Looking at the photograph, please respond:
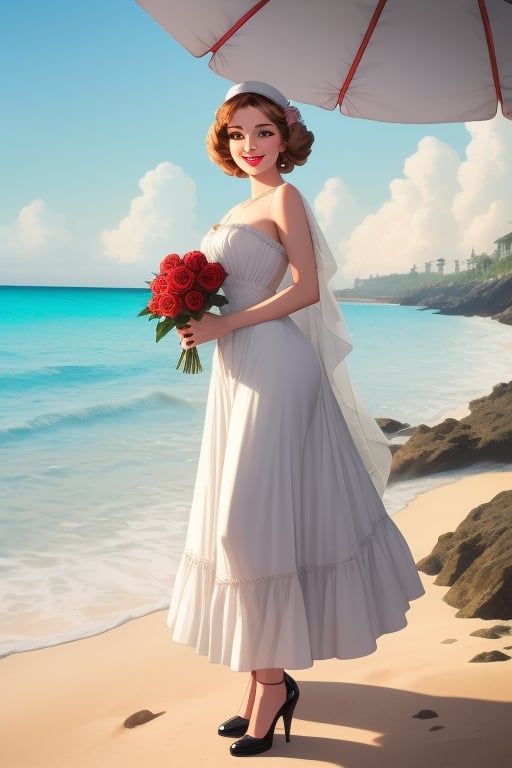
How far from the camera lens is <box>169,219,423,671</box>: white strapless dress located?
8.95ft

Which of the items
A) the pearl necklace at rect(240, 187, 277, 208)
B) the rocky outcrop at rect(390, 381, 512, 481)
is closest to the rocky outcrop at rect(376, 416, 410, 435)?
the rocky outcrop at rect(390, 381, 512, 481)

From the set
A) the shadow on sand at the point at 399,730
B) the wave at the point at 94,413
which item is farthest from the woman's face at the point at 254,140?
the wave at the point at 94,413

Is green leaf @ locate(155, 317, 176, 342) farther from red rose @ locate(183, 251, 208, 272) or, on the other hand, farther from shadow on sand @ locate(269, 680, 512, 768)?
shadow on sand @ locate(269, 680, 512, 768)

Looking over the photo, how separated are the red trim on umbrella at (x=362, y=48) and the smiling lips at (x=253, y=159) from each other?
0.78m

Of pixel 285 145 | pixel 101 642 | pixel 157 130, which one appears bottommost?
pixel 101 642

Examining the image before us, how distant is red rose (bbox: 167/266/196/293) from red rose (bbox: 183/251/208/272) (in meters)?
0.03

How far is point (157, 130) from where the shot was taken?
4822cm

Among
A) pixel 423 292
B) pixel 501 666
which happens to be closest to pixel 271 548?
pixel 501 666

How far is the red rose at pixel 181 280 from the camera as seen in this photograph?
2803 mm

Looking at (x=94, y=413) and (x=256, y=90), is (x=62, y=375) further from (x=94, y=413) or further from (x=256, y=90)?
(x=256, y=90)

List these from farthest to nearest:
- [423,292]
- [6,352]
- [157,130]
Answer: [157,130] → [423,292] → [6,352]

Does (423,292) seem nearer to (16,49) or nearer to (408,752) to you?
(16,49)

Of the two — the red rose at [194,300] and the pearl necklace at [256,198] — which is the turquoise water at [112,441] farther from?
the pearl necklace at [256,198]

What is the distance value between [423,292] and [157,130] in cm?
1926
